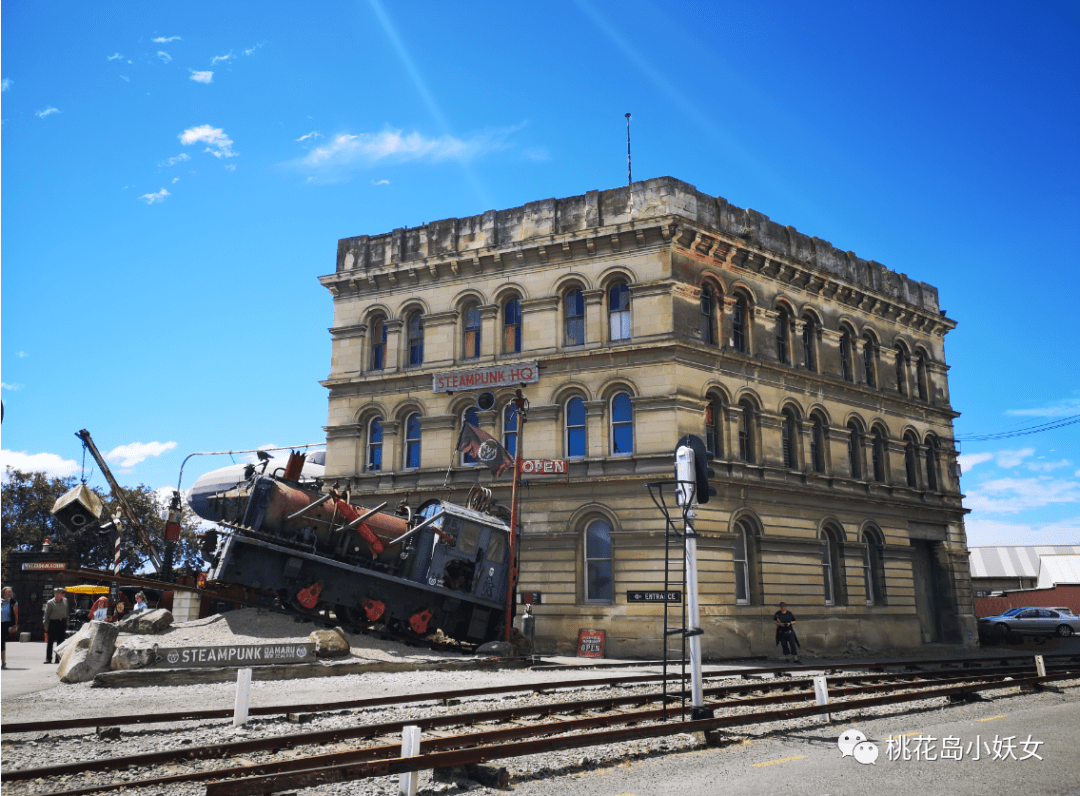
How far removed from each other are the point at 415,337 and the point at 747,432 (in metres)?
12.4

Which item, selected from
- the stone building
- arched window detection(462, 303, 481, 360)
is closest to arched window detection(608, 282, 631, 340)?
the stone building

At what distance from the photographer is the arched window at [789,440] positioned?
2962 centimetres

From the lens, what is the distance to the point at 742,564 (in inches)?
1067

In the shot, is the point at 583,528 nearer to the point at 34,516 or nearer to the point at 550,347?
the point at 550,347

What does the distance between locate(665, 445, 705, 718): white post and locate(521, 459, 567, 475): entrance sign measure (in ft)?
48.7

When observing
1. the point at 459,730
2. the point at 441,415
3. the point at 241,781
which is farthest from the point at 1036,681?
the point at 441,415

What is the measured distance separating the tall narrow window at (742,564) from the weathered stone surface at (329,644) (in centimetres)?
1296

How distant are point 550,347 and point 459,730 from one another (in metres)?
18.3

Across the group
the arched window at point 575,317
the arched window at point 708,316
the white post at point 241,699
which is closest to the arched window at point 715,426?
the arched window at point 708,316

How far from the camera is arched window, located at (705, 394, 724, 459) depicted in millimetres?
27188

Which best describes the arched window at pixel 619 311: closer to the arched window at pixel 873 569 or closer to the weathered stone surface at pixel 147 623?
the arched window at pixel 873 569

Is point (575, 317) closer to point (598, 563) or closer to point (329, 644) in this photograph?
point (598, 563)

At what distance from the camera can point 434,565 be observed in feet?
71.2

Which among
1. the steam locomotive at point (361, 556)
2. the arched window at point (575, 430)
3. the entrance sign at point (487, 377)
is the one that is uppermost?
the entrance sign at point (487, 377)
